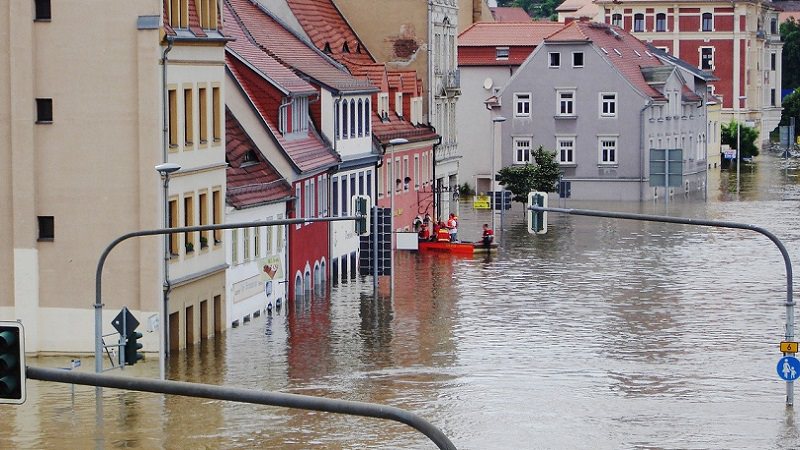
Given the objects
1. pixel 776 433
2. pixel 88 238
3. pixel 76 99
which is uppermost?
pixel 76 99

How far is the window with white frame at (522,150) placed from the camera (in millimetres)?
104875

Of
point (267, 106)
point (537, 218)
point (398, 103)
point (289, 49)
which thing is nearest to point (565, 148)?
point (398, 103)

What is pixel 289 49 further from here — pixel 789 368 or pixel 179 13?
pixel 789 368

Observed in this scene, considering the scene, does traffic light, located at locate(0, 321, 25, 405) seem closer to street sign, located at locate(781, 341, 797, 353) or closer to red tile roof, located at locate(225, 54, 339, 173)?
street sign, located at locate(781, 341, 797, 353)

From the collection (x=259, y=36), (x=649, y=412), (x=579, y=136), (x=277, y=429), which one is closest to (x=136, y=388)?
(x=277, y=429)

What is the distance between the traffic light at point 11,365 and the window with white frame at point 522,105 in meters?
90.6

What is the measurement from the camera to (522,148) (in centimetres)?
10531

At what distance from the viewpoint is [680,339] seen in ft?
161

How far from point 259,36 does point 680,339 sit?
913 inches

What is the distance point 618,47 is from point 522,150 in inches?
365

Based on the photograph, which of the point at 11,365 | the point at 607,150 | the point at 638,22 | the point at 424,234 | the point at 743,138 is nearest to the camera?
the point at 11,365

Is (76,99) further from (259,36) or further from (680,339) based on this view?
(259,36)

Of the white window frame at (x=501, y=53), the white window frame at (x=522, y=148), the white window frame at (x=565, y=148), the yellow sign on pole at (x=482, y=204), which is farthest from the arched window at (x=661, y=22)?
the yellow sign on pole at (x=482, y=204)

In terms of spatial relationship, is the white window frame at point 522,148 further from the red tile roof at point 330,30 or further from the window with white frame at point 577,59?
the red tile roof at point 330,30
